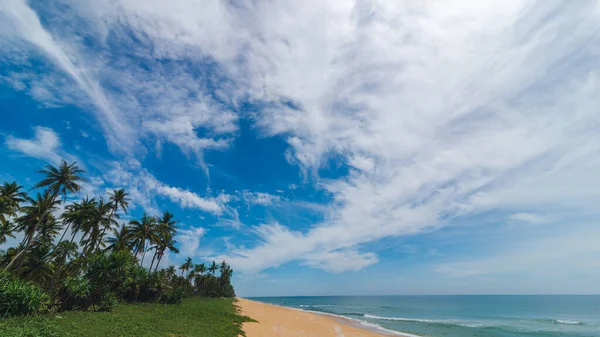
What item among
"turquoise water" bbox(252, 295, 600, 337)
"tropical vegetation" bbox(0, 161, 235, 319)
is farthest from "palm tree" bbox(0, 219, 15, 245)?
"turquoise water" bbox(252, 295, 600, 337)

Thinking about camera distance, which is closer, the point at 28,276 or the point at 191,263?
the point at 28,276

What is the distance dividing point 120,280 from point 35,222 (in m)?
14.1

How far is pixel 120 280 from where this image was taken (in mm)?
29328

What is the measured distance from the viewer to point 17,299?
17438mm

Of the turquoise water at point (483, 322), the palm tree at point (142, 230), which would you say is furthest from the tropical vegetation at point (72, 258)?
the turquoise water at point (483, 322)

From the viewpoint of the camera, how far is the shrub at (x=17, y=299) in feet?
55.9

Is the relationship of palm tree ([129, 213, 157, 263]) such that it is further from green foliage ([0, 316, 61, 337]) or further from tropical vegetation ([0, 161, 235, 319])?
green foliage ([0, 316, 61, 337])

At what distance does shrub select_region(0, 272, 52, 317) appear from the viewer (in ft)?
55.9

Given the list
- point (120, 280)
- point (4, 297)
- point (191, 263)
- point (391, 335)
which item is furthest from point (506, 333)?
point (191, 263)

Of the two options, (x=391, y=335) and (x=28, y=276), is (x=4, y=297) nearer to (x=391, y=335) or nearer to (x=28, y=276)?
(x=28, y=276)

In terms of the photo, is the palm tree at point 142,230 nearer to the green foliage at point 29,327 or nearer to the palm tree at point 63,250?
the palm tree at point 63,250

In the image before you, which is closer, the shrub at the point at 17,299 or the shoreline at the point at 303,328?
the shrub at the point at 17,299

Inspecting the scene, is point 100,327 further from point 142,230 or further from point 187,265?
point 187,265

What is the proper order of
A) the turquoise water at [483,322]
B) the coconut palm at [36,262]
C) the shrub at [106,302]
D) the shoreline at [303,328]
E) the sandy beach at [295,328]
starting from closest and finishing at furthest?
the shrub at [106,302] → the sandy beach at [295,328] → the shoreline at [303,328] → the coconut palm at [36,262] → the turquoise water at [483,322]
